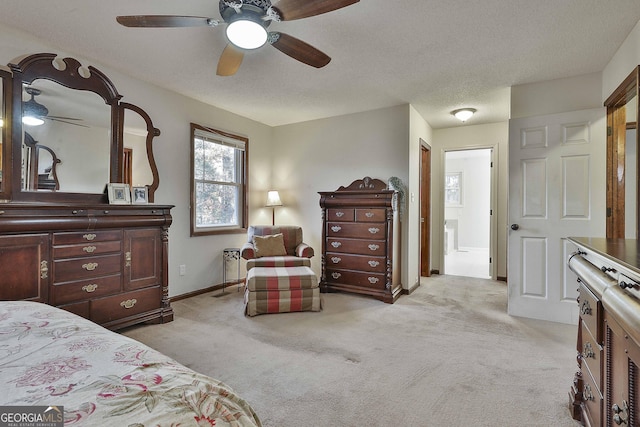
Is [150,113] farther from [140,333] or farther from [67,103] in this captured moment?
[140,333]

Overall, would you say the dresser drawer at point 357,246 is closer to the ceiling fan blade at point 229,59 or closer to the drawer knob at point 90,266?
the ceiling fan blade at point 229,59

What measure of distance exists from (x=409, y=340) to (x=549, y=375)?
95 cm

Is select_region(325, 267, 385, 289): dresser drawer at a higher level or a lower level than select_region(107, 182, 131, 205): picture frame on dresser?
lower

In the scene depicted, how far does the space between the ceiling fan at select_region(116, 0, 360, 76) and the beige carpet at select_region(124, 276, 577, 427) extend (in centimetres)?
216

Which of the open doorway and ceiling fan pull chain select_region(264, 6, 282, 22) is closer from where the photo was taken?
ceiling fan pull chain select_region(264, 6, 282, 22)

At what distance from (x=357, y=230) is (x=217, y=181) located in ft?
6.62

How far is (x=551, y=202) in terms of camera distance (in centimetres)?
315

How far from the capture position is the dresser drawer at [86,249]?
236 centimetres

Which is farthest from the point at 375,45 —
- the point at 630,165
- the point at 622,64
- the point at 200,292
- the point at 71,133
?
the point at 200,292

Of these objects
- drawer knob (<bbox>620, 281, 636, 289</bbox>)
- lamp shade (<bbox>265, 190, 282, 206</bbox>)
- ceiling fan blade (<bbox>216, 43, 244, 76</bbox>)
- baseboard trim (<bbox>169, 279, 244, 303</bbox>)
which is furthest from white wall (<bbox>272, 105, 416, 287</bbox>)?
drawer knob (<bbox>620, 281, 636, 289</bbox>)

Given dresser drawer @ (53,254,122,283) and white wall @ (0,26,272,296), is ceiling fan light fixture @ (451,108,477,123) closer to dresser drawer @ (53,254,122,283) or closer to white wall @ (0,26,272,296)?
white wall @ (0,26,272,296)

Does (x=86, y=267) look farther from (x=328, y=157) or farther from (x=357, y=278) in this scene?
(x=328, y=157)

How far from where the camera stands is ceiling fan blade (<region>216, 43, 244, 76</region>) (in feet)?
7.26

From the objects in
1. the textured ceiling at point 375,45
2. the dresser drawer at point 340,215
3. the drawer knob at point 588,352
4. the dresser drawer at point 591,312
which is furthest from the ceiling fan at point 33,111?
the drawer knob at point 588,352
